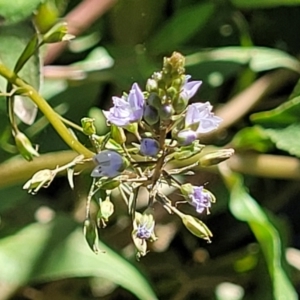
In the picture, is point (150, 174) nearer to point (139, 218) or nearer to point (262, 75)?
point (139, 218)

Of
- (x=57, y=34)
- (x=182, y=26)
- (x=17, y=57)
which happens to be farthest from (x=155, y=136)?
(x=182, y=26)

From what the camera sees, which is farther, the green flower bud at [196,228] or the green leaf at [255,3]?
the green leaf at [255,3]

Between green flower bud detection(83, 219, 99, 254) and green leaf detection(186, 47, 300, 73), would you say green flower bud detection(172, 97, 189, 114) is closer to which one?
green flower bud detection(83, 219, 99, 254)

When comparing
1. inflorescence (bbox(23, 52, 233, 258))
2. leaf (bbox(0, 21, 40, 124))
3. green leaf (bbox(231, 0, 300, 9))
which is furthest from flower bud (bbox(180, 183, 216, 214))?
green leaf (bbox(231, 0, 300, 9))

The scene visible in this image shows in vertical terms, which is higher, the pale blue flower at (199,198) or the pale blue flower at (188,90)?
the pale blue flower at (188,90)

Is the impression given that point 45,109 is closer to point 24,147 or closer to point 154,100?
point 24,147

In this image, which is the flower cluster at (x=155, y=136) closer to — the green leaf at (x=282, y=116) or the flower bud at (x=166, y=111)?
the flower bud at (x=166, y=111)

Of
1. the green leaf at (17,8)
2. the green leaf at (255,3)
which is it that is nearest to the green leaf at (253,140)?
the green leaf at (255,3)
